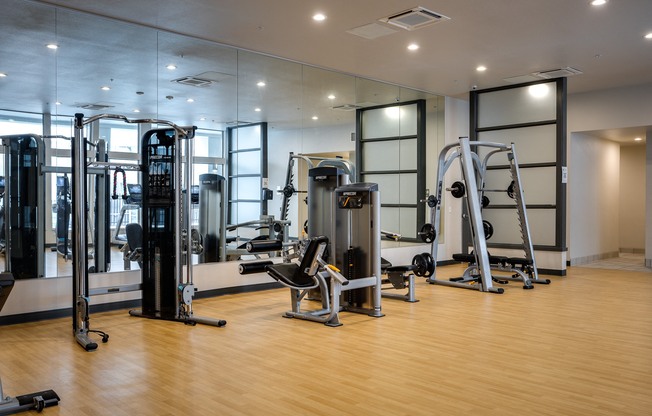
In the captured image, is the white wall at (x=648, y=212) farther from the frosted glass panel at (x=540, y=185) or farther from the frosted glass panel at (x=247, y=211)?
the frosted glass panel at (x=247, y=211)

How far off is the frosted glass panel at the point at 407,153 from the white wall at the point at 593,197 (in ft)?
9.03

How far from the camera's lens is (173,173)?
5.07 metres

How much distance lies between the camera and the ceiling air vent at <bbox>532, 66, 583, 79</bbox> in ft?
25.3

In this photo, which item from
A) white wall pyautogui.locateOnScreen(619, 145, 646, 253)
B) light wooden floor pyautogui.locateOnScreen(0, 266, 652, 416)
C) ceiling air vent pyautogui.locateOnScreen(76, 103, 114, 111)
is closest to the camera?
light wooden floor pyautogui.locateOnScreen(0, 266, 652, 416)

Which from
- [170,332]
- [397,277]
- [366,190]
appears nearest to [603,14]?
[366,190]

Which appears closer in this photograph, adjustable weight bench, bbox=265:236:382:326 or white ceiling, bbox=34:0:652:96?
adjustable weight bench, bbox=265:236:382:326

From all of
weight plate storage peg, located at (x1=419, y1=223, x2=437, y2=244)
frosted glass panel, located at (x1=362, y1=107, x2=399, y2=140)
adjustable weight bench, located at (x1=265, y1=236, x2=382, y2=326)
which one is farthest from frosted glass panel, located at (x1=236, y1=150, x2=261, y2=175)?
frosted glass panel, located at (x1=362, y1=107, x2=399, y2=140)

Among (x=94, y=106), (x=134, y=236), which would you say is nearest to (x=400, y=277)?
(x=134, y=236)

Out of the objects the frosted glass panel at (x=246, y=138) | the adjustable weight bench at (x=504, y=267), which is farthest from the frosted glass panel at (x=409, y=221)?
the frosted glass panel at (x=246, y=138)

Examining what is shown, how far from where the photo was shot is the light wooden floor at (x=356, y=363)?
289 centimetres

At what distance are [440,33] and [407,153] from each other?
128 inches

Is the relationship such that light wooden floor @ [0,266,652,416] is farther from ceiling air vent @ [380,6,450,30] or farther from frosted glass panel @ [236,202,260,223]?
ceiling air vent @ [380,6,450,30]

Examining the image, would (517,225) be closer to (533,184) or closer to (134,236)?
(533,184)

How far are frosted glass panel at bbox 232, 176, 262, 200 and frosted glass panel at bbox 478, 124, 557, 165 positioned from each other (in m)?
4.36
